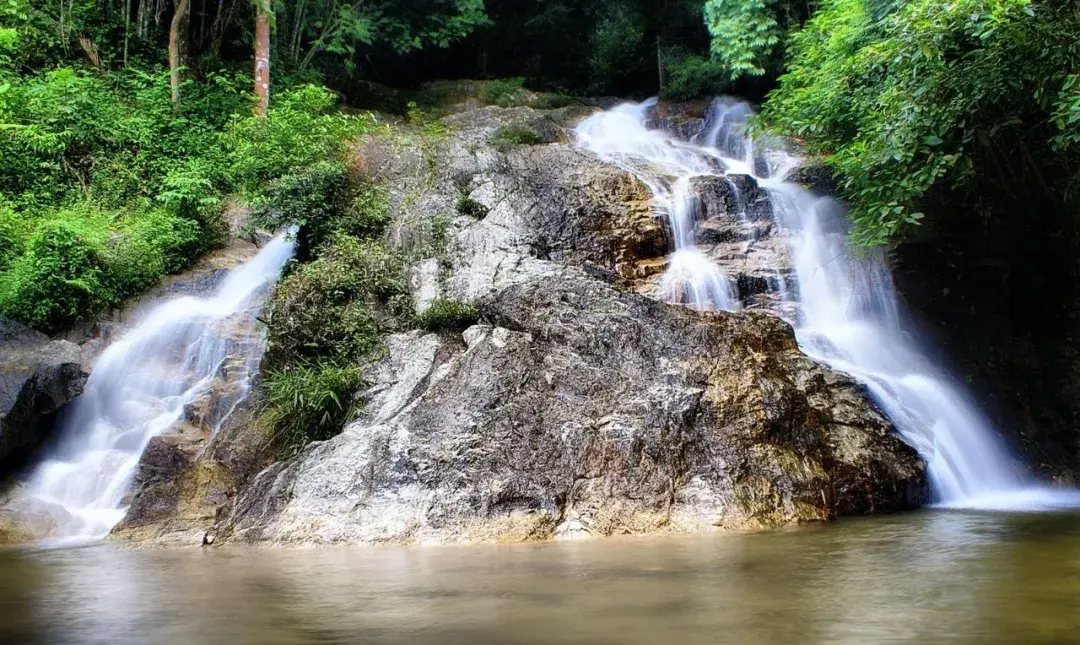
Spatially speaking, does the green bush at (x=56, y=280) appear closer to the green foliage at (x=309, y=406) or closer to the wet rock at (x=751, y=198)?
the green foliage at (x=309, y=406)

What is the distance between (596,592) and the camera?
4648 millimetres

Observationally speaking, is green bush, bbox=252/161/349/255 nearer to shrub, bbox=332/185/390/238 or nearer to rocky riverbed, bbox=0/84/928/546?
Answer: shrub, bbox=332/185/390/238

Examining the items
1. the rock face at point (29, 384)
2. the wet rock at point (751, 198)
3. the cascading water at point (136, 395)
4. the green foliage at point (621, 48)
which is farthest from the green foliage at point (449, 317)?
the green foliage at point (621, 48)

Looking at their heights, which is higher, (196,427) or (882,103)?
(882,103)

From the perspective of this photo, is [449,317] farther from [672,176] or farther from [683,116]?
[683,116]

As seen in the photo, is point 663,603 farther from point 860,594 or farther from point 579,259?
point 579,259

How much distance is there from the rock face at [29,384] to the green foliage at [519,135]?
27.0ft

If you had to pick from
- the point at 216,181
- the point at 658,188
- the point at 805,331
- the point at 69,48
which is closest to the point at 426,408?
the point at 805,331

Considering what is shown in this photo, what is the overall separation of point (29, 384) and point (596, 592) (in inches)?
337

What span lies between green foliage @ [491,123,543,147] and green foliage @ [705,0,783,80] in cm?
633

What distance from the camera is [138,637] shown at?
397 cm

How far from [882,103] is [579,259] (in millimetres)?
4528

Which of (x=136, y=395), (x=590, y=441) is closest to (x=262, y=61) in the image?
(x=136, y=395)

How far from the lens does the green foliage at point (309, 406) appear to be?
895cm
